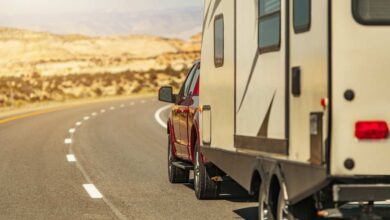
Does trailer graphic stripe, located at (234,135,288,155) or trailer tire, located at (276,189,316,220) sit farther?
trailer graphic stripe, located at (234,135,288,155)

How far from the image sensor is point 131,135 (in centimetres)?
2523

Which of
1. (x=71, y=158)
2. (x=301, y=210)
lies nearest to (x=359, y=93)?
(x=301, y=210)

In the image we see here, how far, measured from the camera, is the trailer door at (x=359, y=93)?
660cm

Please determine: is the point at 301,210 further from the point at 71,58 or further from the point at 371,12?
the point at 71,58

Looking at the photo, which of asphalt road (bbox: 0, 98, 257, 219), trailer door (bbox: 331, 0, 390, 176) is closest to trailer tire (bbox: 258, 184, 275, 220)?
trailer door (bbox: 331, 0, 390, 176)

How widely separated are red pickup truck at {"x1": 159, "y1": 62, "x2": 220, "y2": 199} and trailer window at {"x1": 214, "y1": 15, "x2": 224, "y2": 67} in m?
1.64

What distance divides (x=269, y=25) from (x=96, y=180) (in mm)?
7047

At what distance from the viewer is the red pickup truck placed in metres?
11.9

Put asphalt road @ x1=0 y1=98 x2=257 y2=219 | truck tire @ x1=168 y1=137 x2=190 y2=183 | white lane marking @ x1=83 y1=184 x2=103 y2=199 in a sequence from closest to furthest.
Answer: asphalt road @ x1=0 y1=98 x2=257 y2=219 → white lane marking @ x1=83 y1=184 x2=103 y2=199 → truck tire @ x1=168 y1=137 x2=190 y2=183

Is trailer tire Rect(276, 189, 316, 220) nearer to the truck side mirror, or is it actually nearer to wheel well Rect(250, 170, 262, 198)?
wheel well Rect(250, 170, 262, 198)

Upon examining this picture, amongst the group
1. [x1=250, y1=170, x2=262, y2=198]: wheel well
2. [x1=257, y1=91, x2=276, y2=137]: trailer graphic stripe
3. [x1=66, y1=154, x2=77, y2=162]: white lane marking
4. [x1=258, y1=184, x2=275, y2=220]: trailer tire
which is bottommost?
[x1=66, y1=154, x2=77, y2=162]: white lane marking

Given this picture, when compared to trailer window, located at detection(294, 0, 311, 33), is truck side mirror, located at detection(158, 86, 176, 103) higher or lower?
lower

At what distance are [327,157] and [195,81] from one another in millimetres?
6608

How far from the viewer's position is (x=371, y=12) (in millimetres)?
6742
